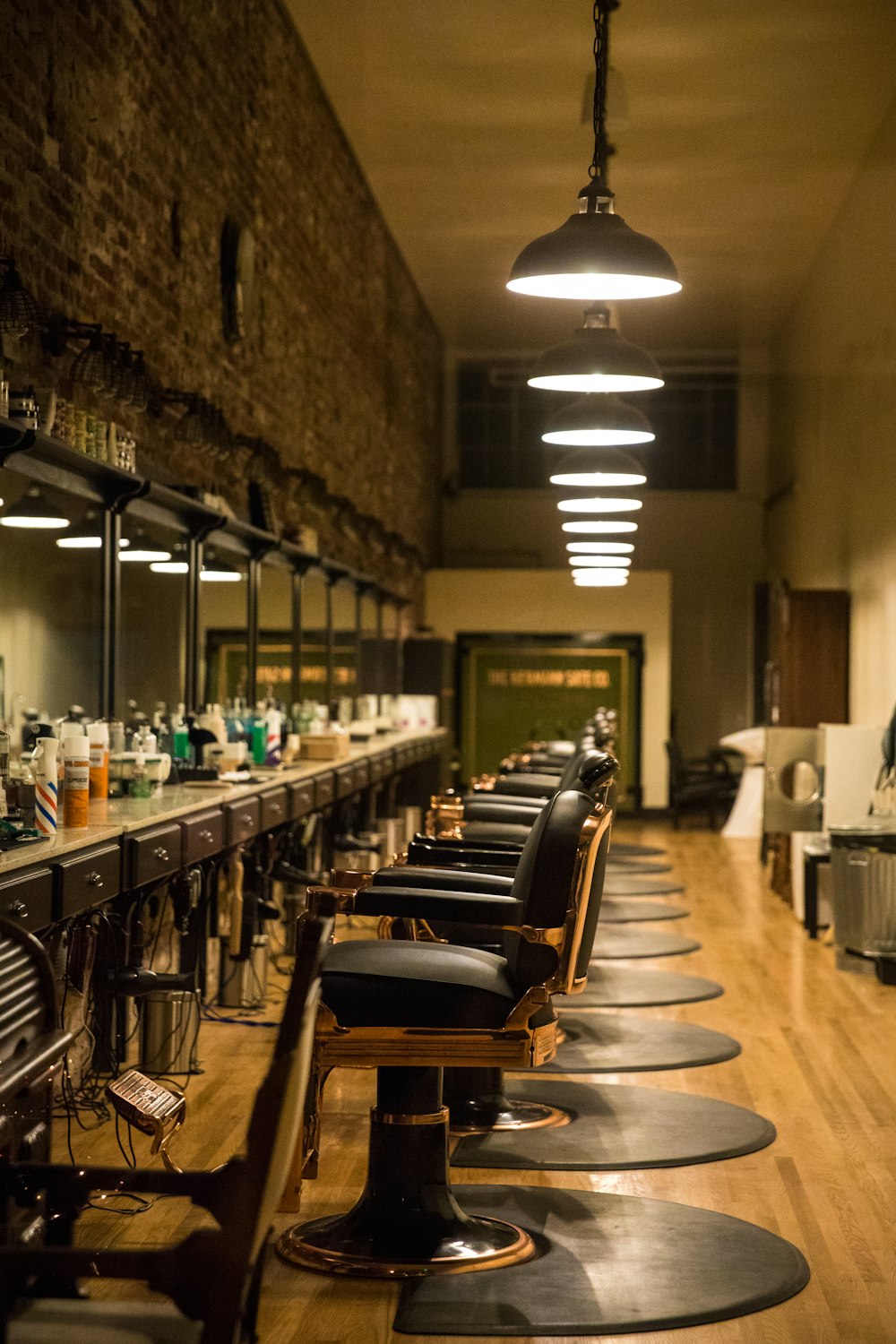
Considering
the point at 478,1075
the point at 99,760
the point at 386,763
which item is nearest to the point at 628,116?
the point at 386,763

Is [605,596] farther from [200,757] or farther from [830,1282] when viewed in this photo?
[830,1282]

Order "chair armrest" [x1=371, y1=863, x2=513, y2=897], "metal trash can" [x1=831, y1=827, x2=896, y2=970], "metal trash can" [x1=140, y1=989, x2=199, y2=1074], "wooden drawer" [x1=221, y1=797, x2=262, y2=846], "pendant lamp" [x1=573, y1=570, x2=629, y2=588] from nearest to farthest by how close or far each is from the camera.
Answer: "chair armrest" [x1=371, y1=863, x2=513, y2=897]
"metal trash can" [x1=140, y1=989, x2=199, y2=1074]
"wooden drawer" [x1=221, y1=797, x2=262, y2=846]
"metal trash can" [x1=831, y1=827, x2=896, y2=970]
"pendant lamp" [x1=573, y1=570, x2=629, y2=588]

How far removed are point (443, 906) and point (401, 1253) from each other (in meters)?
0.72

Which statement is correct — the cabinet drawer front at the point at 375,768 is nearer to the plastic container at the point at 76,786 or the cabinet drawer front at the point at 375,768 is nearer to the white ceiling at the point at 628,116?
the white ceiling at the point at 628,116

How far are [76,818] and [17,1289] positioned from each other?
213 centimetres

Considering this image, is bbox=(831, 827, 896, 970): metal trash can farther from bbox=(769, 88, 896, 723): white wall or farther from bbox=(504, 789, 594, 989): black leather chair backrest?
bbox=(504, 789, 594, 989): black leather chair backrest

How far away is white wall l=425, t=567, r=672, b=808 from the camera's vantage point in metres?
15.4

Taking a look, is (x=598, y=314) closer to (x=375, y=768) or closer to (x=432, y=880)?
(x=432, y=880)

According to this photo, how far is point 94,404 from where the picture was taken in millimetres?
5402

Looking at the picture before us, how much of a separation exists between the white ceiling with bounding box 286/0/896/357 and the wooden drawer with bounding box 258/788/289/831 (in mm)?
4571

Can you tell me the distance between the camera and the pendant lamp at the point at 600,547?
378 inches

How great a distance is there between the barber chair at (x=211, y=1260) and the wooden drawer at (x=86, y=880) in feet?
4.82

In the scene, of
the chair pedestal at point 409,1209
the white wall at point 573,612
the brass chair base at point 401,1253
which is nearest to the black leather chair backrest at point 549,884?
the chair pedestal at point 409,1209

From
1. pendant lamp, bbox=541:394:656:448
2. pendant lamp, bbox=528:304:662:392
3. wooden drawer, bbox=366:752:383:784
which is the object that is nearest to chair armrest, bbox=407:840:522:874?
pendant lamp, bbox=528:304:662:392
